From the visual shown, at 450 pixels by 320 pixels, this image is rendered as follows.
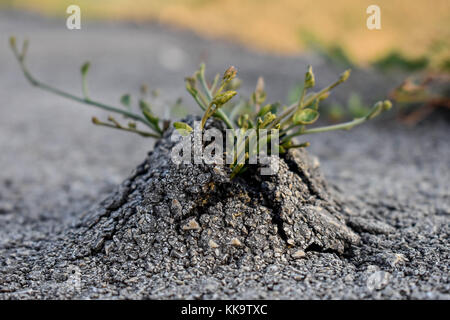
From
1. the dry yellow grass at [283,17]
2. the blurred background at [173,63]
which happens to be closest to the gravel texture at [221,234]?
the blurred background at [173,63]

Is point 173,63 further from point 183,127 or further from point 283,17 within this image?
point 183,127

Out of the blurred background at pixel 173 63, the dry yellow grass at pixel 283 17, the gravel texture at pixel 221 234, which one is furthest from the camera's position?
the dry yellow grass at pixel 283 17

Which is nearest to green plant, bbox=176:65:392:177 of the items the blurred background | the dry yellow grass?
the blurred background

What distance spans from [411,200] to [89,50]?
3.92 m

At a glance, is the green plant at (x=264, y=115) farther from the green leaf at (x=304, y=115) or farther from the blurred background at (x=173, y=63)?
the blurred background at (x=173, y=63)

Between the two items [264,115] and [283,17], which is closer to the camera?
[264,115]

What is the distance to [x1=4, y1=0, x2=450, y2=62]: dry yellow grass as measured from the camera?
4773mm

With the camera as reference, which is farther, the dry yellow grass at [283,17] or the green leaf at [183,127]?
the dry yellow grass at [283,17]

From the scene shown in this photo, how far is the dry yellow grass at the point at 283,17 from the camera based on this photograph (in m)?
4.77

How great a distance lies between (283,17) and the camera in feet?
19.2

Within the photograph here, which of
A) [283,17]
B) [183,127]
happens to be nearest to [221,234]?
[183,127]

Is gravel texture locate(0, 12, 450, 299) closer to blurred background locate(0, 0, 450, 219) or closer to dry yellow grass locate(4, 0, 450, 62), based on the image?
blurred background locate(0, 0, 450, 219)

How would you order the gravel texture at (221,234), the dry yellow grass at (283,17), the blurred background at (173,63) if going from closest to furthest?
the gravel texture at (221,234), the blurred background at (173,63), the dry yellow grass at (283,17)

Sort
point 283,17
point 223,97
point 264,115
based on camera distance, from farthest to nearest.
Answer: point 283,17 < point 264,115 < point 223,97
